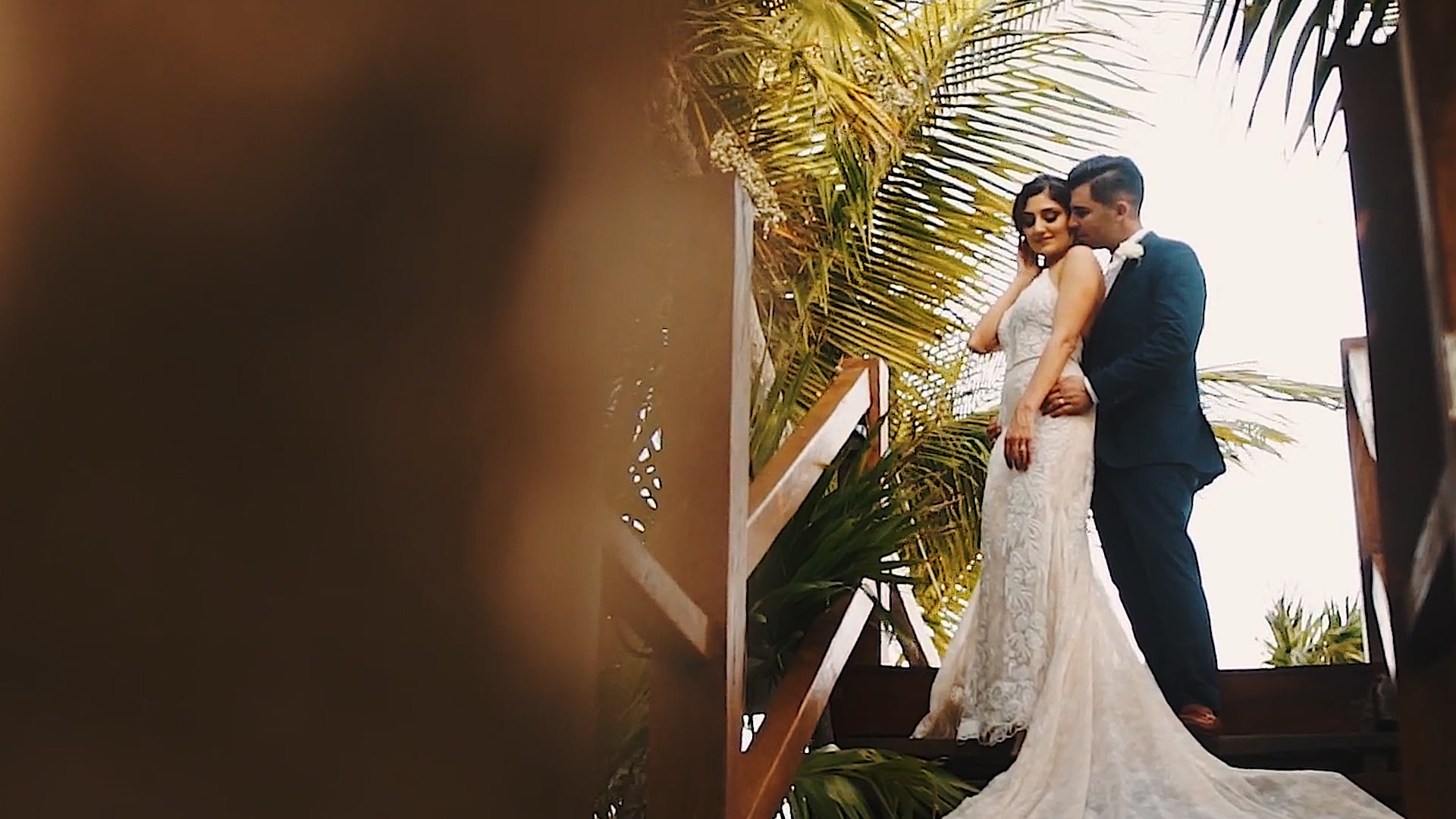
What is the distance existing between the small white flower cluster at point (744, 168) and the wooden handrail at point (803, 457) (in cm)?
34

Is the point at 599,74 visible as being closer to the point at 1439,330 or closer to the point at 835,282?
the point at 1439,330

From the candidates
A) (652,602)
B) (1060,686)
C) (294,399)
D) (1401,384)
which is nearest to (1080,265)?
(1060,686)

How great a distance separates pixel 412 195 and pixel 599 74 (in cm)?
17

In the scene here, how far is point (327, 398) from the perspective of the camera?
2.25 ft

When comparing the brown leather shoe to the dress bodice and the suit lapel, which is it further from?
the suit lapel

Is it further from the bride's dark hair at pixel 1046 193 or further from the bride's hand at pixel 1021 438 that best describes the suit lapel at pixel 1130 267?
the bride's hand at pixel 1021 438

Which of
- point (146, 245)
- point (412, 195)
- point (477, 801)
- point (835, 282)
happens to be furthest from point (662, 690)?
point (835, 282)

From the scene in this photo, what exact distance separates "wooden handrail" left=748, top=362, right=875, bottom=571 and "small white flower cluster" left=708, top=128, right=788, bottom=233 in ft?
1.13

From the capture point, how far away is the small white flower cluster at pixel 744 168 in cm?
236

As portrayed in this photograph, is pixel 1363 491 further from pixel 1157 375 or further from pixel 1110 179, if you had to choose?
pixel 1110 179

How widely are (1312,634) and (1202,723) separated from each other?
320 centimetres

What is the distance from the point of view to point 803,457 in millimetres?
2383

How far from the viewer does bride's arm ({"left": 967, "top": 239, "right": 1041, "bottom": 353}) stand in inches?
137

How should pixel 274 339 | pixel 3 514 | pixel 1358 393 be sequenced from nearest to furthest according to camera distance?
pixel 3 514, pixel 274 339, pixel 1358 393
